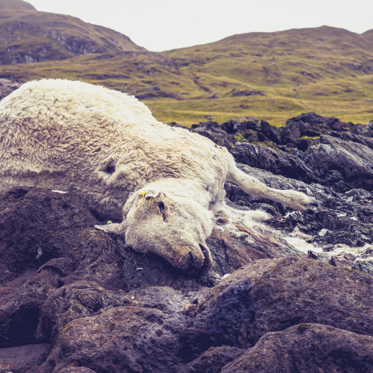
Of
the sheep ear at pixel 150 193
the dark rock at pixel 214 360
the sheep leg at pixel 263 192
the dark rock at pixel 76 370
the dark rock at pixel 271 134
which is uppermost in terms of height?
the dark rock at pixel 271 134

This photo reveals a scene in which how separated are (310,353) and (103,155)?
701cm

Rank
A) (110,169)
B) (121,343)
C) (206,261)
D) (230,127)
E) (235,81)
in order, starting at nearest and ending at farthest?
1. (121,343)
2. (206,261)
3. (110,169)
4. (230,127)
5. (235,81)

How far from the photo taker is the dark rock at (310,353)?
2.79 meters

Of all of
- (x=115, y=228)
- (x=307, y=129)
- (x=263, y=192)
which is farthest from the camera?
(x=307, y=129)

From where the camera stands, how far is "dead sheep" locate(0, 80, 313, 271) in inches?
311

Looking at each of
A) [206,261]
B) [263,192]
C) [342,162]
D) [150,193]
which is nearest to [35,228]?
[150,193]

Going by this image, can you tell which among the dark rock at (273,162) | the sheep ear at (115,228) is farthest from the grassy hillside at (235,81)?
the sheep ear at (115,228)

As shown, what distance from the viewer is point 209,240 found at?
724 centimetres

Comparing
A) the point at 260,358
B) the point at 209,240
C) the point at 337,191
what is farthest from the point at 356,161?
the point at 260,358

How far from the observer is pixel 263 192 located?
9.65 metres

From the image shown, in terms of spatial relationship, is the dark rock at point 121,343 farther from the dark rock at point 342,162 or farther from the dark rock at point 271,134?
the dark rock at point 271,134

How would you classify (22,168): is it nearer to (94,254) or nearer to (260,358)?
(94,254)

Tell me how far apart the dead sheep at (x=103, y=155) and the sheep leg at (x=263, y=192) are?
1.2 inches

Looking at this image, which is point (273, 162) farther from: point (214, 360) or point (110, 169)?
point (214, 360)
